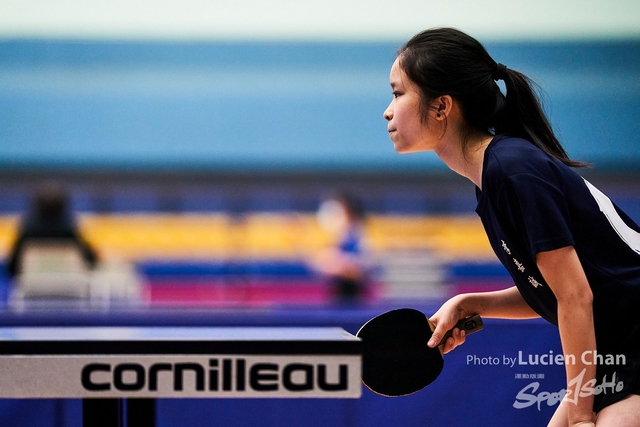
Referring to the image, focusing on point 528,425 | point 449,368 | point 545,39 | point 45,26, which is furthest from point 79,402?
point 545,39

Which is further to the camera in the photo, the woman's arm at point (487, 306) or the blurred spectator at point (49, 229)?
the blurred spectator at point (49, 229)

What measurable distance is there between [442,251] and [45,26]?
337 cm

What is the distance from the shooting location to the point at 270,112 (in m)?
5.58

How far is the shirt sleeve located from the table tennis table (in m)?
0.39

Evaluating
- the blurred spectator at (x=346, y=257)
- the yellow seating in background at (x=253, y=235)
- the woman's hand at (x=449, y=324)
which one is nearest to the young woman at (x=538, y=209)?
the woman's hand at (x=449, y=324)

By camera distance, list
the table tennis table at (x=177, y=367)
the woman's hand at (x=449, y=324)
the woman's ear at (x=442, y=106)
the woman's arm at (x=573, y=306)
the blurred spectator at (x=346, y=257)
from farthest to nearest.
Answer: the blurred spectator at (x=346, y=257)
the woman's hand at (x=449, y=324)
the woman's ear at (x=442, y=106)
the table tennis table at (x=177, y=367)
the woman's arm at (x=573, y=306)

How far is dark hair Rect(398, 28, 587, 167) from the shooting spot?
1507 mm

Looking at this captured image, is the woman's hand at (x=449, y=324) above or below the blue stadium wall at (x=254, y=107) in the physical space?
below

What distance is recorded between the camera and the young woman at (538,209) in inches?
51.8

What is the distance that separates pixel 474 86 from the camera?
4.97 feet

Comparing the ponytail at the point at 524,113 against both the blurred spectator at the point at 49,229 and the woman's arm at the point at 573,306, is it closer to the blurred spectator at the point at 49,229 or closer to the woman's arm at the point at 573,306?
the woman's arm at the point at 573,306

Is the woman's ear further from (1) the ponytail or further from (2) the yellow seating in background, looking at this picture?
(2) the yellow seating in background

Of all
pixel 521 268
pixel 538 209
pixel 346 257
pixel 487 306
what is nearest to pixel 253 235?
pixel 346 257

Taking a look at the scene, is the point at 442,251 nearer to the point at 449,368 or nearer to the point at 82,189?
the point at 82,189
